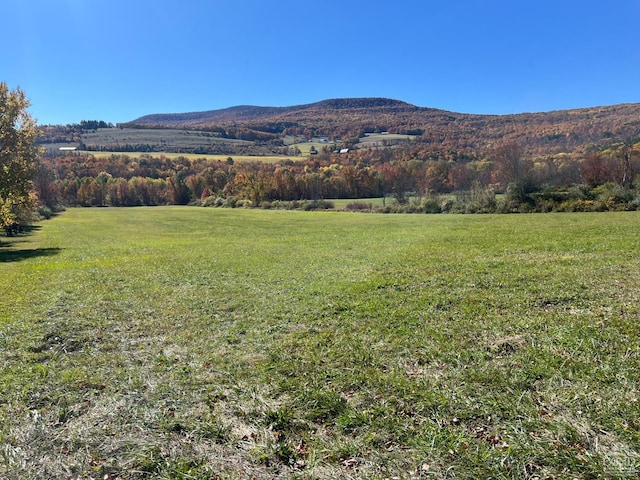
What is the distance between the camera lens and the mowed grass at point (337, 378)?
13.2 ft

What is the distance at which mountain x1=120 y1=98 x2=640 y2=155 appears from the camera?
83.8 meters

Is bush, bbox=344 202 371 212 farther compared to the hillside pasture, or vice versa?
the hillside pasture

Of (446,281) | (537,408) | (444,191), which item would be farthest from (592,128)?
(537,408)

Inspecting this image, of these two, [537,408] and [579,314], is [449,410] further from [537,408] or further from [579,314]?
[579,314]

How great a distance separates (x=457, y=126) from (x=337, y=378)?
148 metres

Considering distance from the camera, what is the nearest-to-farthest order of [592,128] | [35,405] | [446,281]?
1. [35,405]
2. [446,281]
3. [592,128]

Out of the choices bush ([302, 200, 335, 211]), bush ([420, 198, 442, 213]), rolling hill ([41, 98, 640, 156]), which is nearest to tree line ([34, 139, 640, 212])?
bush ([420, 198, 442, 213])

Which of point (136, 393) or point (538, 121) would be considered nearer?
point (136, 393)

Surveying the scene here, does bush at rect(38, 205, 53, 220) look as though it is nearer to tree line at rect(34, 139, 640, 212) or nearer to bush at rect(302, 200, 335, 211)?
tree line at rect(34, 139, 640, 212)

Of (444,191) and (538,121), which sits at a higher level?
(538,121)

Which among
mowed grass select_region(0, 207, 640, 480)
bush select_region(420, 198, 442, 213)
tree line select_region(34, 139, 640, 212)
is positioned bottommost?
mowed grass select_region(0, 207, 640, 480)

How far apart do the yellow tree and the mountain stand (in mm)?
73245

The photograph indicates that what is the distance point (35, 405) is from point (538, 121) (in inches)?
5136

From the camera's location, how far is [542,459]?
373 cm
